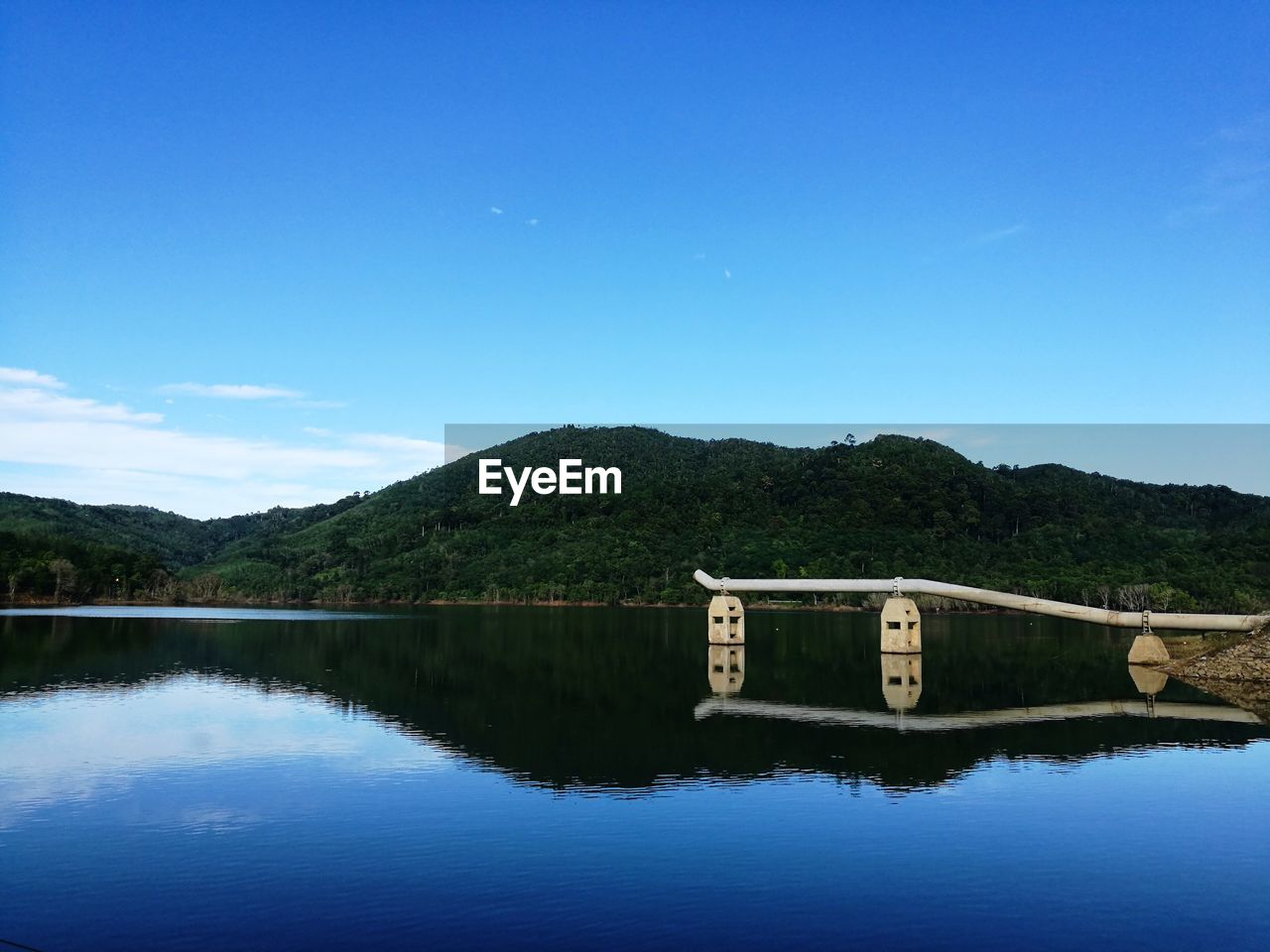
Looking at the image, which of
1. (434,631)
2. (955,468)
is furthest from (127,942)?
(955,468)

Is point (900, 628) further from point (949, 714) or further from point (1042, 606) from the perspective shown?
point (949, 714)

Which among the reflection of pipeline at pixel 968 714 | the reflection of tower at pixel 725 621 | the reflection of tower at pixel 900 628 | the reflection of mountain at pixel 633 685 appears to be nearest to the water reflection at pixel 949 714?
the reflection of pipeline at pixel 968 714

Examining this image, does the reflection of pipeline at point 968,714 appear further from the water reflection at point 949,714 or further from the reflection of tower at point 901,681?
the reflection of tower at point 901,681

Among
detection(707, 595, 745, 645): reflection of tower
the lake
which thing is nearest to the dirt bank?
the lake

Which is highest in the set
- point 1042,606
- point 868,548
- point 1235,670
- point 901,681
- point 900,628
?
point 868,548

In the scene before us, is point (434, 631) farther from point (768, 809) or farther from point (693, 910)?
point (693, 910)

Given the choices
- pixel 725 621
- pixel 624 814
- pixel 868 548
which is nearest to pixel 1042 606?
pixel 725 621
